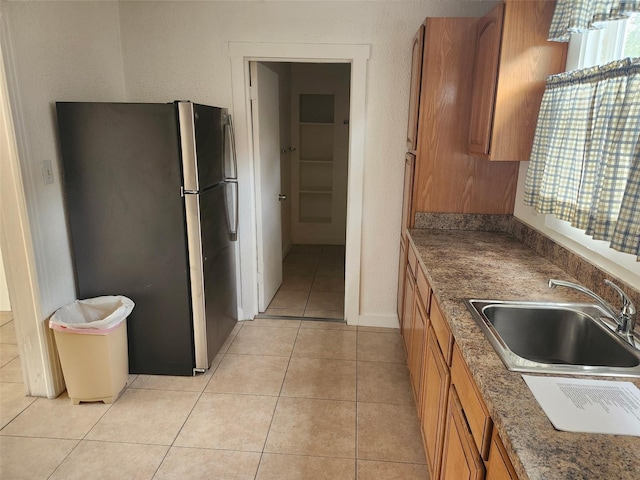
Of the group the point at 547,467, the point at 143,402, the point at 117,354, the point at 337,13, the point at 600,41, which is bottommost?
the point at 143,402

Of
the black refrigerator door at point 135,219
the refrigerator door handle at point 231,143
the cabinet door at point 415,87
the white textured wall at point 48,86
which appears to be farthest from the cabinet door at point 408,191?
the white textured wall at point 48,86

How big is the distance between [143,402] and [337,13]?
273 centimetres

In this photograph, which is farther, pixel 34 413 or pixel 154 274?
pixel 154 274

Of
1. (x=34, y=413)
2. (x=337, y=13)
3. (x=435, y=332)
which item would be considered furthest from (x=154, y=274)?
(x=337, y=13)

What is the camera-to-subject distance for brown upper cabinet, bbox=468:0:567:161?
76.9 inches

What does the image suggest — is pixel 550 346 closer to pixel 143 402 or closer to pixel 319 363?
pixel 319 363

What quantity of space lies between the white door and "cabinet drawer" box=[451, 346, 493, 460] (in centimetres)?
224

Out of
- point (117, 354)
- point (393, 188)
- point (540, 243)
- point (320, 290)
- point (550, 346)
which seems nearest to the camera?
point (550, 346)

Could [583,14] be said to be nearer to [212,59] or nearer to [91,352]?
[212,59]

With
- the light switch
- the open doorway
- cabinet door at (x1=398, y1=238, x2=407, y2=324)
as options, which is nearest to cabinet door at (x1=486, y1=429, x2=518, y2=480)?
cabinet door at (x1=398, y1=238, x2=407, y2=324)

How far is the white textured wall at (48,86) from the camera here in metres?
2.16

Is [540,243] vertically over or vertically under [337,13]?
under

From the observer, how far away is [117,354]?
96.6 inches

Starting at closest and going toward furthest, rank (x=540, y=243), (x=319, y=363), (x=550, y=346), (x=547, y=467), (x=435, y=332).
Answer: (x=547, y=467)
(x=550, y=346)
(x=435, y=332)
(x=540, y=243)
(x=319, y=363)
